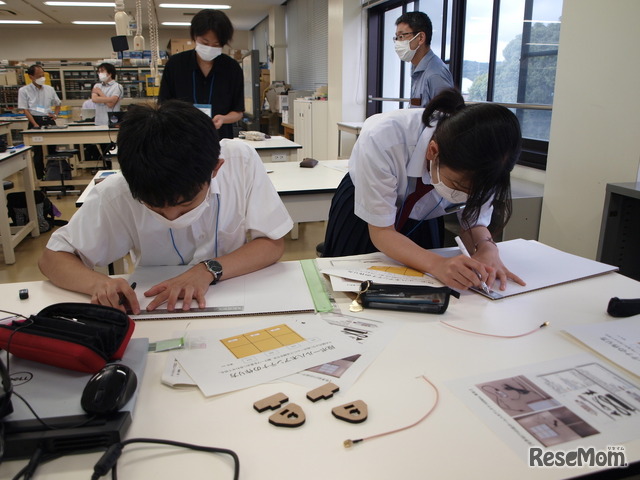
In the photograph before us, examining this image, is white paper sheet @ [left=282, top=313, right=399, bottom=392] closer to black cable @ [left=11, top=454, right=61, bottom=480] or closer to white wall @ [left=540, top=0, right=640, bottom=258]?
black cable @ [left=11, top=454, right=61, bottom=480]

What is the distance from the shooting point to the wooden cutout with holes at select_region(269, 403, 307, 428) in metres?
0.67

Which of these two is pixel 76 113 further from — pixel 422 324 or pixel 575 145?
pixel 422 324

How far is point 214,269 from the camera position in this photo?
3.79 feet

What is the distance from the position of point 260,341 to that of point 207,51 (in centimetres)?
238

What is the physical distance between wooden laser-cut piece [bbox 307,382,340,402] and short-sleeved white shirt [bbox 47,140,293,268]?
2.09 feet

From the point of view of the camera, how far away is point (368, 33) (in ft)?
18.5

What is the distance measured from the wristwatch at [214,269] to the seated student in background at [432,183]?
0.41 meters

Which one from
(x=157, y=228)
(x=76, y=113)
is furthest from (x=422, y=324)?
(x=76, y=113)

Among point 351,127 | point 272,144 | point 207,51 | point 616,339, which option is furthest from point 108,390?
point 351,127

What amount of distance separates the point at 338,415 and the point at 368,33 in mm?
5635

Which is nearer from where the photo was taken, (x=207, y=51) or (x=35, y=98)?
(x=207, y=51)

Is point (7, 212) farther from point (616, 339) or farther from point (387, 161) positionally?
point (616, 339)

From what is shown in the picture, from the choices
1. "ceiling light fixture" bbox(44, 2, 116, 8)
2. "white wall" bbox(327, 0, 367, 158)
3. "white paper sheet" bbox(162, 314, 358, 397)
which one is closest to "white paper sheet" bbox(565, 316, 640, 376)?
"white paper sheet" bbox(162, 314, 358, 397)

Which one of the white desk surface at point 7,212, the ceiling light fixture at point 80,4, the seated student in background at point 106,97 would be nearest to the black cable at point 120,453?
the white desk surface at point 7,212
